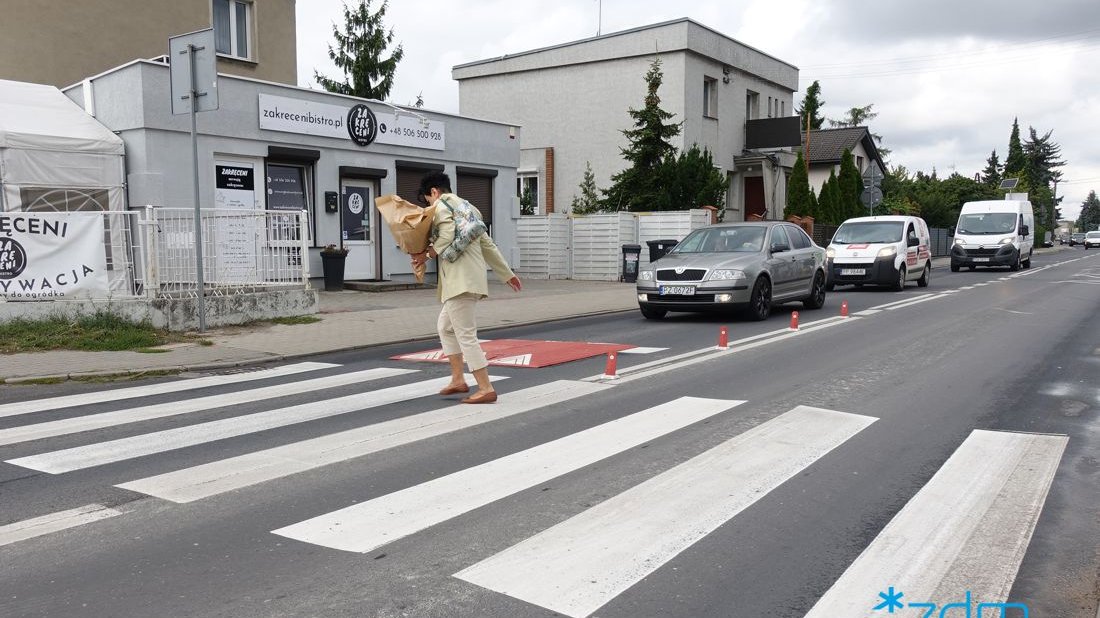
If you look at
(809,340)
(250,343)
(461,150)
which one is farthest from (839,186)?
(250,343)

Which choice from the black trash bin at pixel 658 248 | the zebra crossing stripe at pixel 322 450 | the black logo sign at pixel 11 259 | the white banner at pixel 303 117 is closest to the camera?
the zebra crossing stripe at pixel 322 450

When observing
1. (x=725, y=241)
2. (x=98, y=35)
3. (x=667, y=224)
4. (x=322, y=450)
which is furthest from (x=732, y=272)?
(x=98, y=35)

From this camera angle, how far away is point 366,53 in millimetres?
36250

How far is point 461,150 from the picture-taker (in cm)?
2328

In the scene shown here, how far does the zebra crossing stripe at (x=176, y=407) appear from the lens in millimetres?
6402

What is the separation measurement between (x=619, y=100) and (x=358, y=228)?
16070mm

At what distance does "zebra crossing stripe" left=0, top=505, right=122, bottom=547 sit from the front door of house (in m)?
15.7

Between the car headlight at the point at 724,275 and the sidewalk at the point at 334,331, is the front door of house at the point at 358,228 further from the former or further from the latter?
the car headlight at the point at 724,275

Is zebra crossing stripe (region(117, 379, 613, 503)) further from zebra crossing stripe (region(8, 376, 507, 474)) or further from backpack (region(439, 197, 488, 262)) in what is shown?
backpack (region(439, 197, 488, 262))

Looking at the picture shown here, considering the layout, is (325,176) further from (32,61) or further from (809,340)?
(809,340)

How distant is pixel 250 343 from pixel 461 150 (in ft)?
42.8

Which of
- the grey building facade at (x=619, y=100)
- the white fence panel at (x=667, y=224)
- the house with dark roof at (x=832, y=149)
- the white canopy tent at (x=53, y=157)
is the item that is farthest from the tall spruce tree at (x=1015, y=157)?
the white canopy tent at (x=53, y=157)

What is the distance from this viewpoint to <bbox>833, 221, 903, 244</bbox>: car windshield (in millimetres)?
21641

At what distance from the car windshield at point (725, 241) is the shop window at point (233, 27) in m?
13.6
